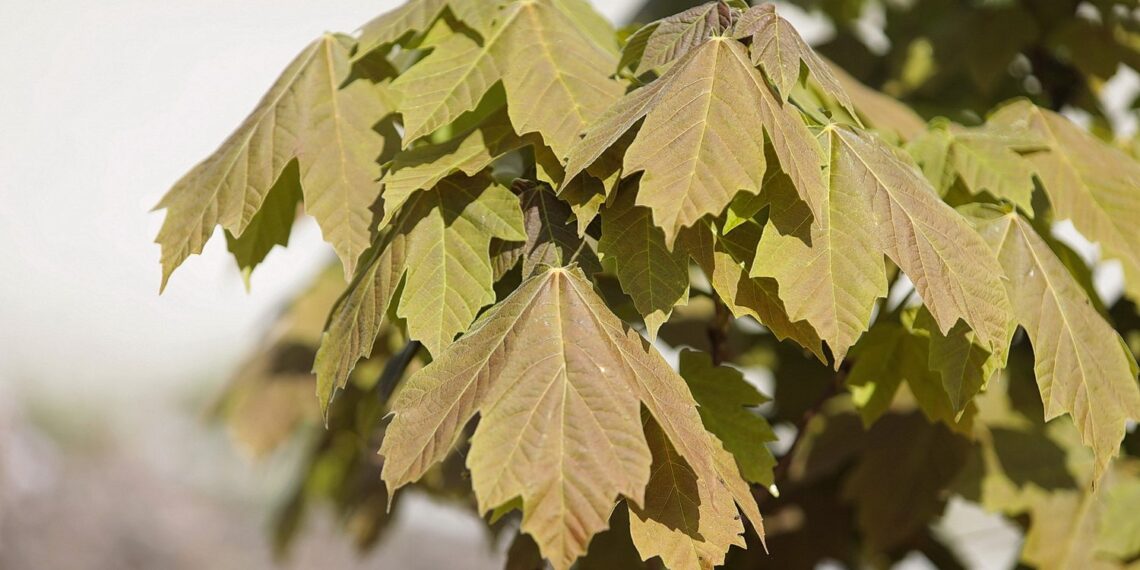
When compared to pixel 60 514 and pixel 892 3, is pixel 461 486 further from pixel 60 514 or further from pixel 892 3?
pixel 60 514

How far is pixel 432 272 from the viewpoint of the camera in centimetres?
103

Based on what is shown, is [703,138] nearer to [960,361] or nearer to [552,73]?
[552,73]

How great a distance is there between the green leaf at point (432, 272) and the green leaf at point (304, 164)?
47mm

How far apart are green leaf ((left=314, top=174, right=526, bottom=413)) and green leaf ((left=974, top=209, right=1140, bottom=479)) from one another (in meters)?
0.51

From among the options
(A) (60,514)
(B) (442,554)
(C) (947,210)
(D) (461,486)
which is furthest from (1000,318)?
(B) (442,554)

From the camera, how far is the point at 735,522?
0.97 m

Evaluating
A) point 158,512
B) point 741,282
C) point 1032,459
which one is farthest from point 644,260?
point 158,512

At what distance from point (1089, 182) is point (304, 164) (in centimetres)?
92

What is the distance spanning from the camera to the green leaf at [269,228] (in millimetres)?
1280

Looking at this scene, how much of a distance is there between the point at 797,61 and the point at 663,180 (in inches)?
7.4

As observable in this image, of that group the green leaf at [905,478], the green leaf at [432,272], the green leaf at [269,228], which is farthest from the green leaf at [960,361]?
the green leaf at [269,228]

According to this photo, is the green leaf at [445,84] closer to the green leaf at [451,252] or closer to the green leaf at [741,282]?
the green leaf at [451,252]

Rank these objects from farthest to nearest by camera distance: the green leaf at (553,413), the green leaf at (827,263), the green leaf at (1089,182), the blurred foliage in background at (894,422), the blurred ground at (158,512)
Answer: the blurred ground at (158,512) → the blurred foliage in background at (894,422) → the green leaf at (1089,182) → the green leaf at (827,263) → the green leaf at (553,413)

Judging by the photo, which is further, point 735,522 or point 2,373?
point 2,373
